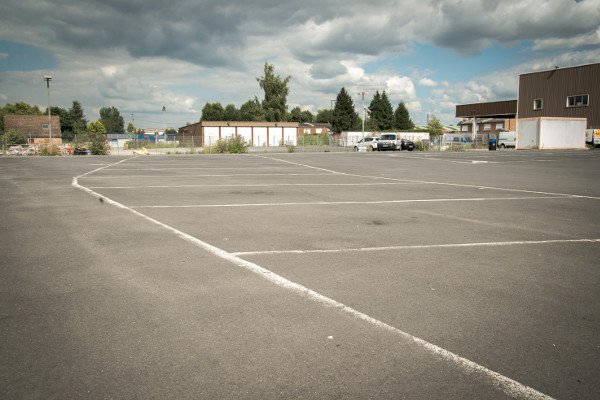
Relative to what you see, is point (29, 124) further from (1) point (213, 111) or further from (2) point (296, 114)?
(2) point (296, 114)

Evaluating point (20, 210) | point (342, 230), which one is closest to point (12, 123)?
point (20, 210)

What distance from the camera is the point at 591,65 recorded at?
51.8m

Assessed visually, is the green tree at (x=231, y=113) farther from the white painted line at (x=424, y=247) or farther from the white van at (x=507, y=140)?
the white painted line at (x=424, y=247)

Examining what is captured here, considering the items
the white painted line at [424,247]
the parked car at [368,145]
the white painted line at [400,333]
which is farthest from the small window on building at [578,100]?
the white painted line at [400,333]

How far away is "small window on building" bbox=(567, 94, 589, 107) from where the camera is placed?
53075 millimetres

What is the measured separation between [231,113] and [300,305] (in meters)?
142

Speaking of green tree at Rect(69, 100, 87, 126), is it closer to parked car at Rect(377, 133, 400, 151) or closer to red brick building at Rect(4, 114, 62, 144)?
red brick building at Rect(4, 114, 62, 144)

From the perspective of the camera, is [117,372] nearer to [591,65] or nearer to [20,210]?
[20,210]

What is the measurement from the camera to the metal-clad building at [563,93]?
171 feet

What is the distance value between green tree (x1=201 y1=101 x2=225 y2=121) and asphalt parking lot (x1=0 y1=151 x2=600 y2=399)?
451 feet

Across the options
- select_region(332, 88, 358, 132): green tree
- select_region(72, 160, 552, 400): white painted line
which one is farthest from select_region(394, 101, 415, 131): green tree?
select_region(72, 160, 552, 400): white painted line

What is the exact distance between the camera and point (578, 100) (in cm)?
5406

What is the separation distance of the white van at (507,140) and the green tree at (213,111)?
102926mm

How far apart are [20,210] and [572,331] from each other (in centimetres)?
1050
